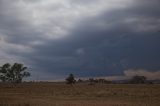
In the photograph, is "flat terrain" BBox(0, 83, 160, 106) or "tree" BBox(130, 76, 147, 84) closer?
"flat terrain" BBox(0, 83, 160, 106)

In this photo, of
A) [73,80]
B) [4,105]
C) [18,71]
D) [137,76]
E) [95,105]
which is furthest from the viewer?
[137,76]

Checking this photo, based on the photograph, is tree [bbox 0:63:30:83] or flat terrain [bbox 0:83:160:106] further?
tree [bbox 0:63:30:83]

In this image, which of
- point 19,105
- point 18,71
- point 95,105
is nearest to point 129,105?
point 95,105

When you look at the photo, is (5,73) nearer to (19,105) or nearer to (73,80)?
(73,80)

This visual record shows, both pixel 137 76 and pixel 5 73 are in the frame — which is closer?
pixel 5 73

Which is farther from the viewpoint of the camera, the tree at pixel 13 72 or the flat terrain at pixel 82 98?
the tree at pixel 13 72

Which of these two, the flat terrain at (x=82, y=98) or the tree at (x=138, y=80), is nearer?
the flat terrain at (x=82, y=98)

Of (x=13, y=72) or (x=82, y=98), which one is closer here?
(x=82, y=98)

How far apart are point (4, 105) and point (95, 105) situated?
32.3ft

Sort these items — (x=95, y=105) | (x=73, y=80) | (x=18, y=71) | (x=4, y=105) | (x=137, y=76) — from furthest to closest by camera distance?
(x=137, y=76) → (x=18, y=71) → (x=73, y=80) → (x=95, y=105) → (x=4, y=105)

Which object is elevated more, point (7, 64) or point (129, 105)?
point (7, 64)

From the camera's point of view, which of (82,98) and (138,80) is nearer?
(82,98)

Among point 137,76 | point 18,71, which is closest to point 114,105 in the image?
point 18,71

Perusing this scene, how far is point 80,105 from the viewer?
34219mm
